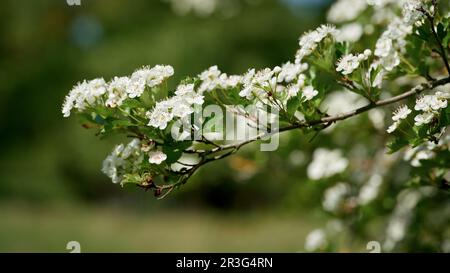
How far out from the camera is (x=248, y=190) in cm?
2150

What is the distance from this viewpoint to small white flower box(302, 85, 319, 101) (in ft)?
7.94

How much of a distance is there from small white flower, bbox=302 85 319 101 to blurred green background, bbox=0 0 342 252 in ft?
34.2

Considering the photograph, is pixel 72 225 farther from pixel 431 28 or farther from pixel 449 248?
pixel 431 28

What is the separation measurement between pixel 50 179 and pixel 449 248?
738 inches

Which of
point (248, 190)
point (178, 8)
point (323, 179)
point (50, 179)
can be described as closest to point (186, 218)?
point (248, 190)

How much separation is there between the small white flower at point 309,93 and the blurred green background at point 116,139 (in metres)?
10.4

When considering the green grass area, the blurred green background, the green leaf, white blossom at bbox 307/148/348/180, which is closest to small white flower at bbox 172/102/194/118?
the green leaf

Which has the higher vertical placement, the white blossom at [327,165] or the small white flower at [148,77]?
the white blossom at [327,165]

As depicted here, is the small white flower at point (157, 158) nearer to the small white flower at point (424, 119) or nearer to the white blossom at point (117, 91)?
A: the white blossom at point (117, 91)

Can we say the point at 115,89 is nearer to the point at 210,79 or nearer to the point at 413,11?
the point at 210,79

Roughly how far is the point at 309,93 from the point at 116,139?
11.6 metres

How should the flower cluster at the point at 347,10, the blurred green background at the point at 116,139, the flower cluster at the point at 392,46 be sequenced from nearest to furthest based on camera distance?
the flower cluster at the point at 392,46 → the flower cluster at the point at 347,10 → the blurred green background at the point at 116,139

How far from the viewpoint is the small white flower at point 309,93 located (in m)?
2.42

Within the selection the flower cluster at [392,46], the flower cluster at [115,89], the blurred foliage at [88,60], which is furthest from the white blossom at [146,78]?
the blurred foliage at [88,60]
